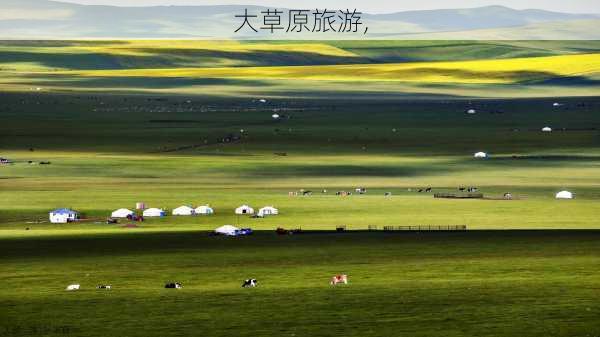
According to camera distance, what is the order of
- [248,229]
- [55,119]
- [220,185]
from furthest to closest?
[55,119]
[220,185]
[248,229]

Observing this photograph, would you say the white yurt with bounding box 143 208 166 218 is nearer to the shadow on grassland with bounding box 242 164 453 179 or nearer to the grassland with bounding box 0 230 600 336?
the grassland with bounding box 0 230 600 336

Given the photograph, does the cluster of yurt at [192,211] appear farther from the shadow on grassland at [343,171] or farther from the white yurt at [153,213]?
the shadow on grassland at [343,171]

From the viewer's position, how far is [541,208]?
103m

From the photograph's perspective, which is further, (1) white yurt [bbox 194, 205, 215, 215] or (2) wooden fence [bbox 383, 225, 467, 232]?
(1) white yurt [bbox 194, 205, 215, 215]

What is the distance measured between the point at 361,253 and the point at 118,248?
1350cm

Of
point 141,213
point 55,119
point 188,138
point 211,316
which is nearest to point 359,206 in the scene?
point 141,213

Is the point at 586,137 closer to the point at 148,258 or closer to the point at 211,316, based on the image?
the point at 148,258

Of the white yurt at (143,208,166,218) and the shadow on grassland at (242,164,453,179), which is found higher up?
the shadow on grassland at (242,164,453,179)

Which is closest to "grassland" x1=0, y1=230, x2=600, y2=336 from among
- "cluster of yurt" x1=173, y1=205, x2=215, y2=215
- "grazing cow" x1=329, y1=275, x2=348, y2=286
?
"grazing cow" x1=329, y1=275, x2=348, y2=286

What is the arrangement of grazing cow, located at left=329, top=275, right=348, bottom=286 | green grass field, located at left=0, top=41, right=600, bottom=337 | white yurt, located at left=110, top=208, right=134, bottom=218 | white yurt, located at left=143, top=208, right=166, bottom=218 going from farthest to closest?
white yurt, located at left=143, top=208, right=166, bottom=218 < white yurt, located at left=110, top=208, right=134, bottom=218 < grazing cow, located at left=329, top=275, right=348, bottom=286 < green grass field, located at left=0, top=41, right=600, bottom=337

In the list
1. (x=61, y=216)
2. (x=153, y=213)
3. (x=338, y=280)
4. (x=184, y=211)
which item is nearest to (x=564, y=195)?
(x=184, y=211)

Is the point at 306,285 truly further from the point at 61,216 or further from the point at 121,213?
the point at 61,216

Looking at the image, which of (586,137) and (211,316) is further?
(586,137)

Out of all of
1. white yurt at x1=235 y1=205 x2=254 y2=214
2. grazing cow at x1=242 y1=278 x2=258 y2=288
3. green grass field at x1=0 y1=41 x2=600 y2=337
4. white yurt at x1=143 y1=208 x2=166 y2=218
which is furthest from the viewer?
white yurt at x1=235 y1=205 x2=254 y2=214
